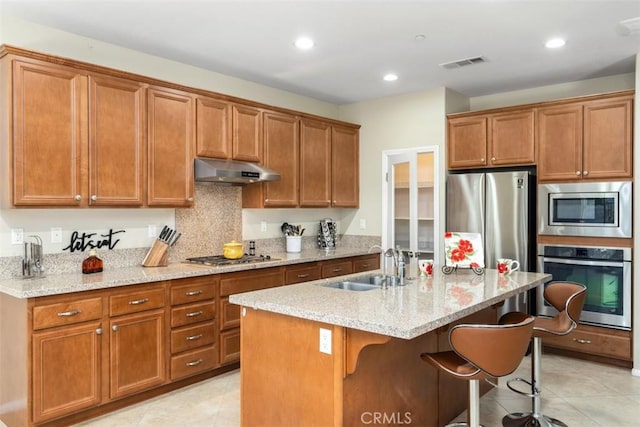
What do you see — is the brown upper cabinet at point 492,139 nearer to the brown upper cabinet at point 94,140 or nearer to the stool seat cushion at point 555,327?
the stool seat cushion at point 555,327

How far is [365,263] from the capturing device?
17.3 ft

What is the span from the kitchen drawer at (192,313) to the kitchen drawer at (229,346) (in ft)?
0.78

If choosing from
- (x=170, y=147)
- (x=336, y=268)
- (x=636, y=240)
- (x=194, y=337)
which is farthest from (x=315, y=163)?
(x=636, y=240)

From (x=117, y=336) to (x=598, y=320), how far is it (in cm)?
405

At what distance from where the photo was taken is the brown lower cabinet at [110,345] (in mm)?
2746

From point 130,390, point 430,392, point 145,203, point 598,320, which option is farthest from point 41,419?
point 598,320

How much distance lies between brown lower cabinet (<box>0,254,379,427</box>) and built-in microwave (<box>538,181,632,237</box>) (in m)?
2.93

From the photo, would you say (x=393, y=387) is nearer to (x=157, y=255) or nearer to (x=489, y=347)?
(x=489, y=347)

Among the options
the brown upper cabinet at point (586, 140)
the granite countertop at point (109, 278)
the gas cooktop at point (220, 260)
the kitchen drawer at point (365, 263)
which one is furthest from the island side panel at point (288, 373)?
the brown upper cabinet at point (586, 140)

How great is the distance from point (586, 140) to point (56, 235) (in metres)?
4.56

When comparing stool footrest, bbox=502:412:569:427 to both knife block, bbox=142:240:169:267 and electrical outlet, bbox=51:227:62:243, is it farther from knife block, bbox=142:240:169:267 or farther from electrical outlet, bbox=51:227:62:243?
electrical outlet, bbox=51:227:62:243

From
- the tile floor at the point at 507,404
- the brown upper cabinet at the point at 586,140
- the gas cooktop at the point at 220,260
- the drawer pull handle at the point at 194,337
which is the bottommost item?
the tile floor at the point at 507,404

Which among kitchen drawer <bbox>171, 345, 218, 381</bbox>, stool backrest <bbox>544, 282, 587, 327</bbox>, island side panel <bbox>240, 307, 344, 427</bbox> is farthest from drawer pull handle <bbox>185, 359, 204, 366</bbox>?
stool backrest <bbox>544, 282, 587, 327</bbox>

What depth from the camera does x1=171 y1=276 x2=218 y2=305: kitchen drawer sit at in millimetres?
3447
